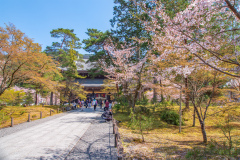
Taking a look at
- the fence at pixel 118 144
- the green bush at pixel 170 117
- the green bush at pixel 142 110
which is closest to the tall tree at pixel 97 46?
the green bush at pixel 142 110

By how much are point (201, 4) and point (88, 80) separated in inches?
1063

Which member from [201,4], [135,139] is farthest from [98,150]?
[201,4]

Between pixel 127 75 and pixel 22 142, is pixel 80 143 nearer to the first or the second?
pixel 22 142

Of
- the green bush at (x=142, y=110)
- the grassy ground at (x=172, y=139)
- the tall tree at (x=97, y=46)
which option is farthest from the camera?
the tall tree at (x=97, y=46)

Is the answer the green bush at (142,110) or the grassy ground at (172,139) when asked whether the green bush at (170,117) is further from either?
the green bush at (142,110)

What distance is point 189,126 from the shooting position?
1095 cm

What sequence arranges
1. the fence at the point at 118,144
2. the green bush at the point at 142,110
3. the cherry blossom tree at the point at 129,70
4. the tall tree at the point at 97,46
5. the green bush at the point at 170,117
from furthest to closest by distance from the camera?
the tall tree at the point at 97,46 → the green bush at the point at 142,110 → the cherry blossom tree at the point at 129,70 → the green bush at the point at 170,117 → the fence at the point at 118,144

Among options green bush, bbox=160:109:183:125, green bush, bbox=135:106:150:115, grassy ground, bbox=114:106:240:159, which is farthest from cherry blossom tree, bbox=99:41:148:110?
green bush, bbox=160:109:183:125

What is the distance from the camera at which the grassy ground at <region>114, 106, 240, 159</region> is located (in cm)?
525

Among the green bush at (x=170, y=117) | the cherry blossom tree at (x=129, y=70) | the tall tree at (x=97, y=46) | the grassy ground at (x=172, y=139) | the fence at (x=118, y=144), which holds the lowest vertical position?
the grassy ground at (x=172, y=139)

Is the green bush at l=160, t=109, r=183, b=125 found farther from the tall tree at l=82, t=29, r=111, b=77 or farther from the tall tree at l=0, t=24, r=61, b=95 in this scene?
the tall tree at l=0, t=24, r=61, b=95

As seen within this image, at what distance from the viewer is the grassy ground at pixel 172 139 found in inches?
207

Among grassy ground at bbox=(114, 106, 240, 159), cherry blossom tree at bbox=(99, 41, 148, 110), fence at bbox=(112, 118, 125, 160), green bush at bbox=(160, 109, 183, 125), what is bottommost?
grassy ground at bbox=(114, 106, 240, 159)

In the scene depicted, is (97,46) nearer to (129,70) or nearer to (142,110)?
(129,70)
